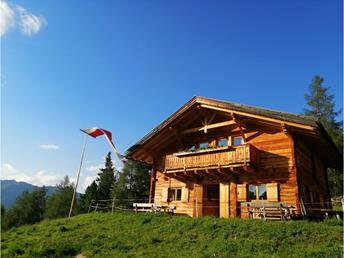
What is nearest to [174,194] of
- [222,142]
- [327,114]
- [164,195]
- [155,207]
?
[164,195]

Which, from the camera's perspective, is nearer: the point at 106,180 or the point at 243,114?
the point at 243,114

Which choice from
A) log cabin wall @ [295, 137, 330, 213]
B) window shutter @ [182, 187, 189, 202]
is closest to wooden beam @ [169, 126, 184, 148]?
window shutter @ [182, 187, 189, 202]

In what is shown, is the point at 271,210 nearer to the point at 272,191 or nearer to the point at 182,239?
the point at 272,191

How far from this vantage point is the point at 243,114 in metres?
20.2

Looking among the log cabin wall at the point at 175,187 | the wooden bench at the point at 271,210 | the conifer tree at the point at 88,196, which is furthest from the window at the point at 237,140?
the conifer tree at the point at 88,196

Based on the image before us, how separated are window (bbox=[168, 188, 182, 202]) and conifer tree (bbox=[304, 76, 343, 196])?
22725 millimetres

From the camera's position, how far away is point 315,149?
75.0 ft

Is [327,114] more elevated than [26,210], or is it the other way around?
[327,114]

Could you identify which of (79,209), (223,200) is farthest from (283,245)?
(79,209)

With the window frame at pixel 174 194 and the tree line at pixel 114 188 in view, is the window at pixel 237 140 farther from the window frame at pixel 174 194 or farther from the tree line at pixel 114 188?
the tree line at pixel 114 188

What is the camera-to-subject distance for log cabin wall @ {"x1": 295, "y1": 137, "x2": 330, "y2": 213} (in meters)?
19.2

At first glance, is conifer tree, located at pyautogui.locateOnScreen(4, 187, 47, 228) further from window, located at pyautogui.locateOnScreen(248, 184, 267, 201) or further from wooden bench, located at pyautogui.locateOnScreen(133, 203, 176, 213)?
window, located at pyautogui.locateOnScreen(248, 184, 267, 201)

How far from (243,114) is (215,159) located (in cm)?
342

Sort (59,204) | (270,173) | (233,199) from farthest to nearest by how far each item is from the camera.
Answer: (59,204)
(233,199)
(270,173)
